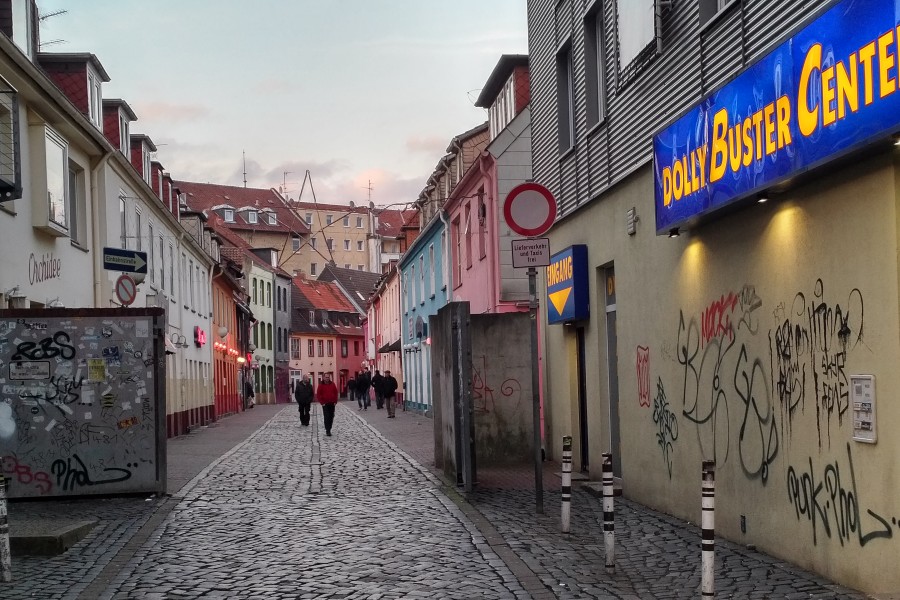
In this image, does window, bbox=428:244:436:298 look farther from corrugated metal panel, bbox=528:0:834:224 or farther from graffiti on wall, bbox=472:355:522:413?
graffiti on wall, bbox=472:355:522:413

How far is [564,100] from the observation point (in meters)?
17.3

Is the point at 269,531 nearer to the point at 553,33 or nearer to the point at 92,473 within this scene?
the point at 92,473

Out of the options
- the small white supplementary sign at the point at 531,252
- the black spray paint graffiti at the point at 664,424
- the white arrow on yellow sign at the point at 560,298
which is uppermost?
the small white supplementary sign at the point at 531,252

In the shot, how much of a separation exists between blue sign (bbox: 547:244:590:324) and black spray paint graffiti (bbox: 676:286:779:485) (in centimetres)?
409

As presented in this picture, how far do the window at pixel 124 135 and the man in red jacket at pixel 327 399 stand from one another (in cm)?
713

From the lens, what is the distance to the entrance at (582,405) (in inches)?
666

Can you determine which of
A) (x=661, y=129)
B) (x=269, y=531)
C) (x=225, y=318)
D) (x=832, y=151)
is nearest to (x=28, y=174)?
(x=269, y=531)

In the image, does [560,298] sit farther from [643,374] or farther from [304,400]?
[304,400]

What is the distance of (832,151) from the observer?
754cm

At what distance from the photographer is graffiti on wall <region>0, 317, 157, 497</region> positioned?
14.6 metres

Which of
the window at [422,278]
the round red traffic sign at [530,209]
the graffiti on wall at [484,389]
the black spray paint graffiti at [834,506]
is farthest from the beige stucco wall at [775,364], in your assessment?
the window at [422,278]

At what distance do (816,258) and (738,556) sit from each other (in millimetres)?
2476

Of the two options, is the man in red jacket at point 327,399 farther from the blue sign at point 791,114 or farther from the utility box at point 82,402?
the blue sign at point 791,114

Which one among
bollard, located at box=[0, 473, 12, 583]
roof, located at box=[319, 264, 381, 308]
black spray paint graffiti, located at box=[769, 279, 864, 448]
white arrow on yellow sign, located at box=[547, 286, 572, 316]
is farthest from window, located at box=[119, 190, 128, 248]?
roof, located at box=[319, 264, 381, 308]
